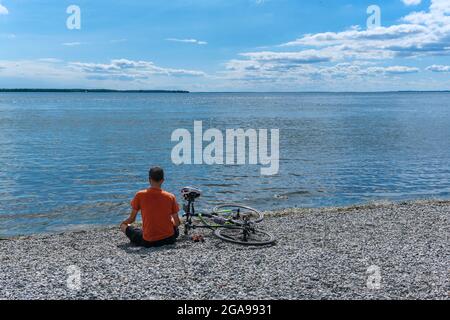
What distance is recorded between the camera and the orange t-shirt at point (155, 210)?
1064 centimetres

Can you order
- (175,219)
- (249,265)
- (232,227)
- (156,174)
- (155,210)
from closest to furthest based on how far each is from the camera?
(249,265) → (156,174) → (155,210) → (175,219) → (232,227)

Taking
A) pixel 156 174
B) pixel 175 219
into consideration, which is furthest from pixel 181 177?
pixel 156 174

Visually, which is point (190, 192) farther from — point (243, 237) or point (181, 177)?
point (181, 177)

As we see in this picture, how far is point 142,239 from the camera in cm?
1105

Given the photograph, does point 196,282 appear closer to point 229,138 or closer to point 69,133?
point 229,138

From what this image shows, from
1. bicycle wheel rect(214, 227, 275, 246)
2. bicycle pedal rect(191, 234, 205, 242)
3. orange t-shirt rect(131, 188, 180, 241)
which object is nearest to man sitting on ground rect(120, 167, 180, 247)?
orange t-shirt rect(131, 188, 180, 241)

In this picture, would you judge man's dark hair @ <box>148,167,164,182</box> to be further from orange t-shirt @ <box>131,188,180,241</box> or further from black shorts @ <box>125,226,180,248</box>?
black shorts @ <box>125,226,180,248</box>

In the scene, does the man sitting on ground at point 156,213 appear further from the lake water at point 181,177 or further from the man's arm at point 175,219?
the lake water at point 181,177

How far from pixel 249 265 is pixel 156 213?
254 centimetres

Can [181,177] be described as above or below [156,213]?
below

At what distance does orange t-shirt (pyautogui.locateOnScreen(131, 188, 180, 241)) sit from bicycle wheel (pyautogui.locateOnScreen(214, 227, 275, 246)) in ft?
4.73

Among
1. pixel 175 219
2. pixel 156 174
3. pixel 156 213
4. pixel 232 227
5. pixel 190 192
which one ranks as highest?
pixel 156 174

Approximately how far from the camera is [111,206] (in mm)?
18484
